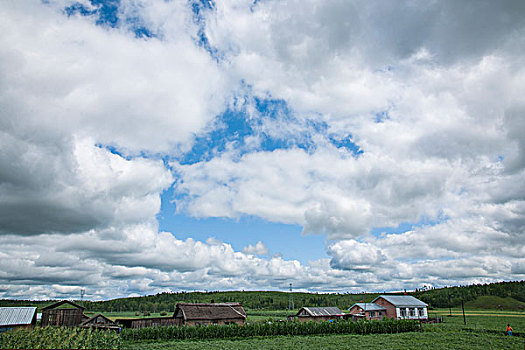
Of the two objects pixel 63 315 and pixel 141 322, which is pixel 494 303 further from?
pixel 63 315

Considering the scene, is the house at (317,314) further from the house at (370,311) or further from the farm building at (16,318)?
the farm building at (16,318)

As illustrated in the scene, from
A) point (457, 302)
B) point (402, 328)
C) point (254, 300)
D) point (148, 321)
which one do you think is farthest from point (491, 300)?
point (148, 321)

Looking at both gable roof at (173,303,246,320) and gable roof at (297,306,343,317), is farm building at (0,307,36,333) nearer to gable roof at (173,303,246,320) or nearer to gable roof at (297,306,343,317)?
gable roof at (173,303,246,320)

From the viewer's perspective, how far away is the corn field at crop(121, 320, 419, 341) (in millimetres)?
41969

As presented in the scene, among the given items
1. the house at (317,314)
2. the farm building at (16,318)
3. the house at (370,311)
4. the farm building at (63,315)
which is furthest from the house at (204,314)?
the house at (370,311)

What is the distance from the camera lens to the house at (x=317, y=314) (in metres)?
62.4

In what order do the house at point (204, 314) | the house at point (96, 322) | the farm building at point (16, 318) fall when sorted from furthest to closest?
the house at point (204, 314) < the house at point (96, 322) < the farm building at point (16, 318)

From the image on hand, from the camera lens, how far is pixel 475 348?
94.1ft

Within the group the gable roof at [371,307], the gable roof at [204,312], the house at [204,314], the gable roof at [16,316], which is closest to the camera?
the gable roof at [16,316]

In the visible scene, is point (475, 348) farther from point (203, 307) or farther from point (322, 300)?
point (322, 300)

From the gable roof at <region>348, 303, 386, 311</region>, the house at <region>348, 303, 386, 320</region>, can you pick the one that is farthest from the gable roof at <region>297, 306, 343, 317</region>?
the gable roof at <region>348, 303, 386, 311</region>

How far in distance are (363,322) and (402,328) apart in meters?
5.39

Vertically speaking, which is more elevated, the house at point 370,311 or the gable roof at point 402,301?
the gable roof at point 402,301

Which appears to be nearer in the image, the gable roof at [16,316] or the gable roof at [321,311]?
the gable roof at [16,316]
